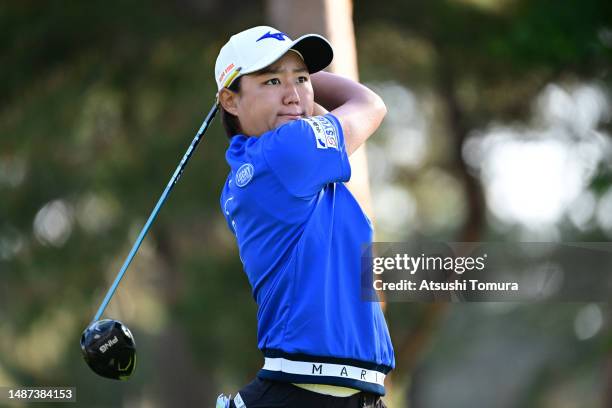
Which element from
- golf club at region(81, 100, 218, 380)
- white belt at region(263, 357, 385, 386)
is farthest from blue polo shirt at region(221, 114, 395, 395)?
golf club at region(81, 100, 218, 380)

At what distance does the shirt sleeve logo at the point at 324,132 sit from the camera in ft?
11.6

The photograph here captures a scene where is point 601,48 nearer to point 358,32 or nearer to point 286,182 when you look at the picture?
point 358,32

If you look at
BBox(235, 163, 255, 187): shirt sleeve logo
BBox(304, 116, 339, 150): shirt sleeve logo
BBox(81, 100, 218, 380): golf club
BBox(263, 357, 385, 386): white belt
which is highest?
BBox(304, 116, 339, 150): shirt sleeve logo

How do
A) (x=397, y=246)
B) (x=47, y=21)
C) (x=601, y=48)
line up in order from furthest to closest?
(x=47, y=21), (x=601, y=48), (x=397, y=246)

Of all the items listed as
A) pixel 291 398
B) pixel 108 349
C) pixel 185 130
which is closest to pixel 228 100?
pixel 108 349

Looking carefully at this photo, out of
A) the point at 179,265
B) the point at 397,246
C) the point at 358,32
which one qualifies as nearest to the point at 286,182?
the point at 397,246

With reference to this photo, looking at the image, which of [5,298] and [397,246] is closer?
[397,246]

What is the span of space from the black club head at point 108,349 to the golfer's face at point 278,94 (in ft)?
2.90

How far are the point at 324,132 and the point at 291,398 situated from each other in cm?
87

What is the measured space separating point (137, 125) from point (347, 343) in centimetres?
1087

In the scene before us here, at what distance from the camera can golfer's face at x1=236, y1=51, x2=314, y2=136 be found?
377 cm

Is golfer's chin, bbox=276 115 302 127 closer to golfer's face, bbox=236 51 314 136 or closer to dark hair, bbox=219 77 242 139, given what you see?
golfer's face, bbox=236 51 314 136

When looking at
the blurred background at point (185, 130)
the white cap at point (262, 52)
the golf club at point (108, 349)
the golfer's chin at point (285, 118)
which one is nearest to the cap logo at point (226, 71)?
the white cap at point (262, 52)

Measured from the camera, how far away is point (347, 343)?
3469 millimetres
